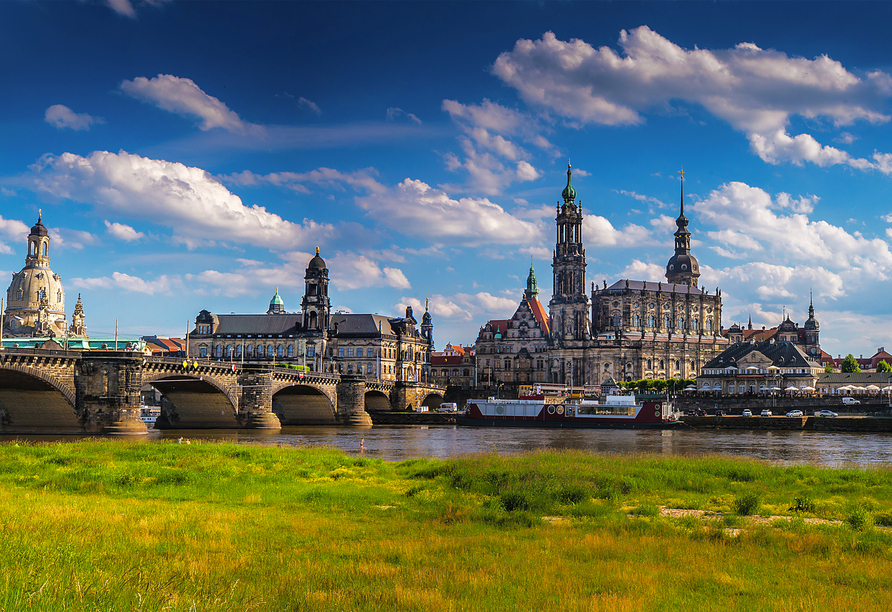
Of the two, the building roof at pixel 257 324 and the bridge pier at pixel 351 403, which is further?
the building roof at pixel 257 324

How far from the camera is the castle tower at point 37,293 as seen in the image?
186 meters

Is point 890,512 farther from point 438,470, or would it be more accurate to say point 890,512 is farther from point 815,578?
point 438,470

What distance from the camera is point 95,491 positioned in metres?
23.7

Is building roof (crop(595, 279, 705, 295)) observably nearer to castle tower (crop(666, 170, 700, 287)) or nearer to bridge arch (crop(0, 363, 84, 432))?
castle tower (crop(666, 170, 700, 287))

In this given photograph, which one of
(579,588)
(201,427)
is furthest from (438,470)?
(201,427)

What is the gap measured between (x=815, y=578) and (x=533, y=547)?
17.2 feet

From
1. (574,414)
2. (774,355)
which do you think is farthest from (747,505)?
(774,355)

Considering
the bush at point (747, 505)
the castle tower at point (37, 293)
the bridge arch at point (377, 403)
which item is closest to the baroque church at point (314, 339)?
the bridge arch at point (377, 403)

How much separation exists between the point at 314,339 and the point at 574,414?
233 ft

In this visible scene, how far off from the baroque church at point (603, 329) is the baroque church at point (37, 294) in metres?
104

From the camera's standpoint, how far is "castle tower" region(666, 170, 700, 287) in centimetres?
18675

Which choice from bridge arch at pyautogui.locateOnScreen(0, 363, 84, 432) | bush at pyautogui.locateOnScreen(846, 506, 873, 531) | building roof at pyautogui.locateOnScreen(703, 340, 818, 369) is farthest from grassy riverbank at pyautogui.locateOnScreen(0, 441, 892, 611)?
building roof at pyautogui.locateOnScreen(703, 340, 818, 369)

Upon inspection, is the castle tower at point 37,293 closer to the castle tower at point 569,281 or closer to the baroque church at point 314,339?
the baroque church at point 314,339

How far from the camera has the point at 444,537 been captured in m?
16.8
